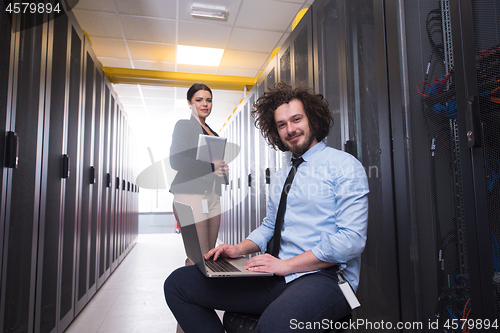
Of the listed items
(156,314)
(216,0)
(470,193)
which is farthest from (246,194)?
(470,193)

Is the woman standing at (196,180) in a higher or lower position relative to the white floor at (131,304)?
higher

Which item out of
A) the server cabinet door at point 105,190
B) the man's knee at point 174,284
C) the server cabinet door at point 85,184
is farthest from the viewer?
the server cabinet door at point 105,190

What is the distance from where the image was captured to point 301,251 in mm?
1093

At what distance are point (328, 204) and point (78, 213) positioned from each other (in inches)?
76.4

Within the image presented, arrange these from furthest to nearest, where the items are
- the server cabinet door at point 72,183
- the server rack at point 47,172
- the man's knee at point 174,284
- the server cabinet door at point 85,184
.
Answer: the server cabinet door at point 85,184 → the server cabinet door at point 72,183 → the server rack at point 47,172 → the man's knee at point 174,284

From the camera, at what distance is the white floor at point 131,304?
83.1 inches

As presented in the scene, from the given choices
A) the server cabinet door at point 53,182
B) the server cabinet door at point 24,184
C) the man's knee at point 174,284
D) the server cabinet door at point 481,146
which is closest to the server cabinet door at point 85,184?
the server cabinet door at point 53,182

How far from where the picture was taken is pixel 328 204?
106 cm

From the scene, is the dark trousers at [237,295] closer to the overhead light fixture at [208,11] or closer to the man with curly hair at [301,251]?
the man with curly hair at [301,251]

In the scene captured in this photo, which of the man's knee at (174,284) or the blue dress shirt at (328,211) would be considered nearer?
the blue dress shirt at (328,211)

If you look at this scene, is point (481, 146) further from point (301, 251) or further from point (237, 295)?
point (237, 295)

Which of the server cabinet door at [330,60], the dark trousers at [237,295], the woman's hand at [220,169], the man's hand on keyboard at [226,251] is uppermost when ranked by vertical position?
the server cabinet door at [330,60]

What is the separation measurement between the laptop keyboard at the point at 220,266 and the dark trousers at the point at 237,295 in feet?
0.15

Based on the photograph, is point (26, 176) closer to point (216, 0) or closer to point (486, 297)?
point (486, 297)
